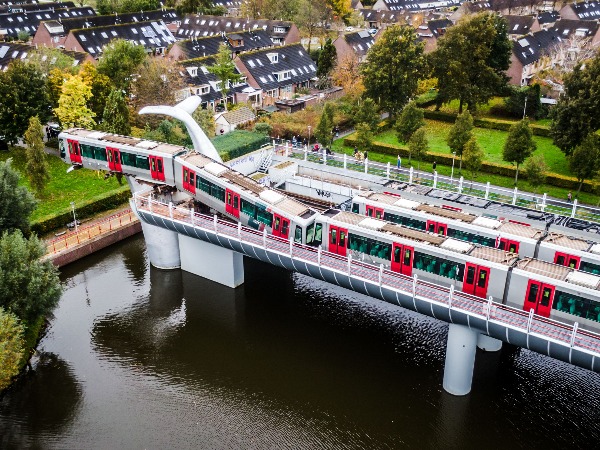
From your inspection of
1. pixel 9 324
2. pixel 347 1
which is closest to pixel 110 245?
pixel 9 324

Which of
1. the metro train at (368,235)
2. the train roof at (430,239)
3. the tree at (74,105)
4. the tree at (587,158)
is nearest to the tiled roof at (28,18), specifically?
the tree at (74,105)

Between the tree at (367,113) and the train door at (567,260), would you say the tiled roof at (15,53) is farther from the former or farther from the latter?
the train door at (567,260)

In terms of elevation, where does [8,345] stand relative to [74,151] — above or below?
below

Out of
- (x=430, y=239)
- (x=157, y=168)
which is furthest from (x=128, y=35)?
(x=430, y=239)

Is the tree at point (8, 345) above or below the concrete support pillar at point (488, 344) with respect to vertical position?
above

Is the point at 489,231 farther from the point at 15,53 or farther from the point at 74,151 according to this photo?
the point at 15,53

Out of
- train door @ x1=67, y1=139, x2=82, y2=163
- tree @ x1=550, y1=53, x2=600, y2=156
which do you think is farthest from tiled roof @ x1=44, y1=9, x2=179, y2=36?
tree @ x1=550, y1=53, x2=600, y2=156

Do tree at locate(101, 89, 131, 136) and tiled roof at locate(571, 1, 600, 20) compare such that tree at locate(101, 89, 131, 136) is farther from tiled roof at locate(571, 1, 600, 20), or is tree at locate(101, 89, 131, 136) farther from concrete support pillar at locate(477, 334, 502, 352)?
tiled roof at locate(571, 1, 600, 20)
